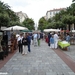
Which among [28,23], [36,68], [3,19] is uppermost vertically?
[28,23]

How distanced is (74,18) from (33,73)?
3606cm

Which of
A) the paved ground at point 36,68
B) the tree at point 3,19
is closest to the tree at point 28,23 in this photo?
the tree at point 3,19

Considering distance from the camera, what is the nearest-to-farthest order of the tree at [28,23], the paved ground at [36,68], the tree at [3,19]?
the paved ground at [36,68] → the tree at [3,19] → the tree at [28,23]

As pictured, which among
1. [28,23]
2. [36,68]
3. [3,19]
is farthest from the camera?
[28,23]

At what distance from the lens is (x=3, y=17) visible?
30344 millimetres

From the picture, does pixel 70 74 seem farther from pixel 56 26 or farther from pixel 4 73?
pixel 56 26

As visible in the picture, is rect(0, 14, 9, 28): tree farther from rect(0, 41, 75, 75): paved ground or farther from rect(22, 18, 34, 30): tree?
rect(22, 18, 34, 30): tree

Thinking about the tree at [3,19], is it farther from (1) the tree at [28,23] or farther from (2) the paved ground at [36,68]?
(1) the tree at [28,23]

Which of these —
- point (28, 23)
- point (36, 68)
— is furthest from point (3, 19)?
point (28, 23)

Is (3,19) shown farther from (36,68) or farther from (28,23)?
(28,23)

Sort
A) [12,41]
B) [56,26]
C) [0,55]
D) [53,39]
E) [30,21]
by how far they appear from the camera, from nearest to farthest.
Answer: [0,55] → [12,41] → [53,39] → [56,26] → [30,21]

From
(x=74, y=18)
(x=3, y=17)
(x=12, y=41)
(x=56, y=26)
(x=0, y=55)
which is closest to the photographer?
(x=0, y=55)

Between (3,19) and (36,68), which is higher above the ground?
(3,19)

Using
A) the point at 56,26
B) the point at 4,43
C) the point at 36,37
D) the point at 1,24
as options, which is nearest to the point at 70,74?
the point at 4,43
